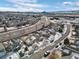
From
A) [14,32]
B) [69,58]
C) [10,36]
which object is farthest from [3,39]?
[69,58]

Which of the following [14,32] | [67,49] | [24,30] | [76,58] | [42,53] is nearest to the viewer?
[76,58]

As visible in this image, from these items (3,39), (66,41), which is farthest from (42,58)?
(3,39)

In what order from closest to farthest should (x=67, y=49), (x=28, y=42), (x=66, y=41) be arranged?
1. (x=67, y=49)
2. (x=66, y=41)
3. (x=28, y=42)

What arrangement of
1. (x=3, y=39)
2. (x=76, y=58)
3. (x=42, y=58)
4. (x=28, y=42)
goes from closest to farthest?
(x=76, y=58) < (x=42, y=58) < (x=28, y=42) < (x=3, y=39)

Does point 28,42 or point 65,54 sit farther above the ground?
point 65,54

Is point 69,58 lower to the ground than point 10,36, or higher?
higher

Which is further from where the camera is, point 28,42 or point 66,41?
point 28,42

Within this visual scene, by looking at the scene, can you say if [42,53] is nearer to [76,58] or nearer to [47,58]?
[47,58]

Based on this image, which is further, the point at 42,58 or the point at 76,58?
the point at 42,58

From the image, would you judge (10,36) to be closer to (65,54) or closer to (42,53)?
(42,53)
